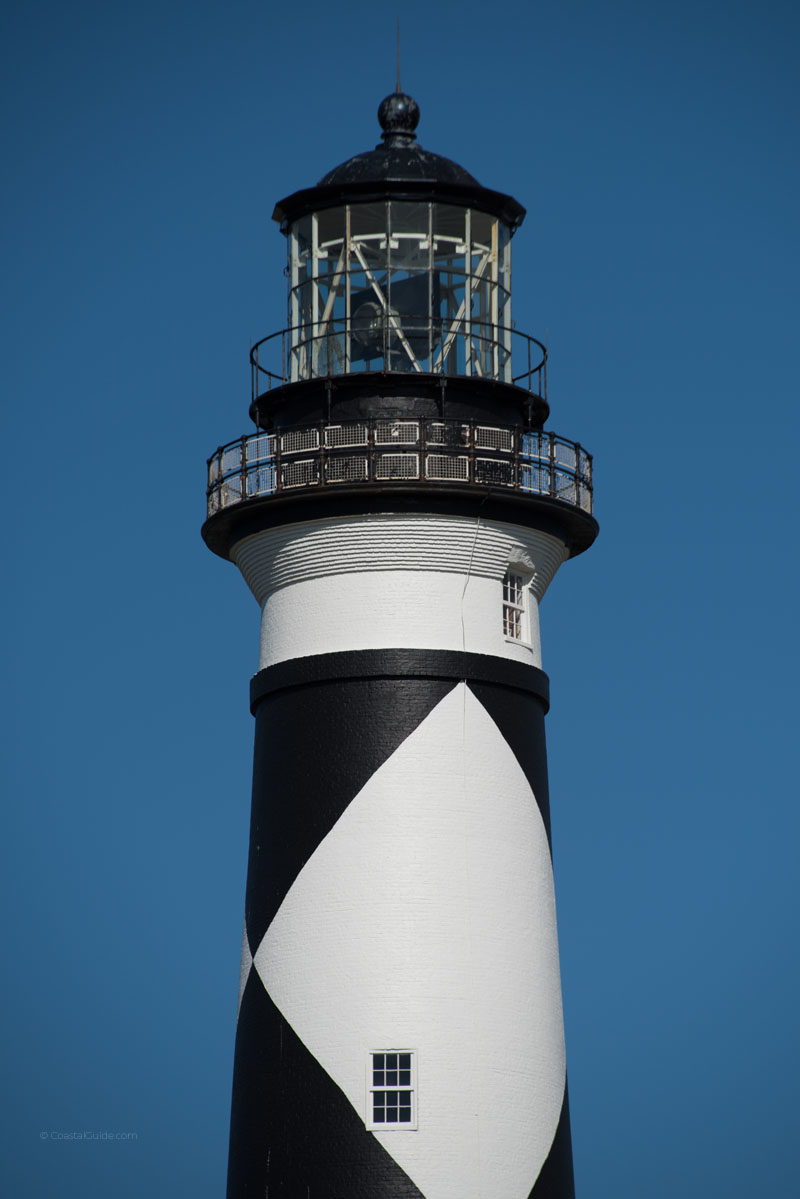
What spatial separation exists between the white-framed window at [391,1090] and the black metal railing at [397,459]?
7.44 metres

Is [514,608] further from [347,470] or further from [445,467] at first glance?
[347,470]

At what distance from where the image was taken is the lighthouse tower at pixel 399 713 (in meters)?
34.5

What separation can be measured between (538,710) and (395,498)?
3706 mm

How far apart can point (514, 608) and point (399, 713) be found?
2.49 meters

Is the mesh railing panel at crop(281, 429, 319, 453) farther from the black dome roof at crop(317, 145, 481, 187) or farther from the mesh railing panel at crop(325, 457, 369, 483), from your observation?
the black dome roof at crop(317, 145, 481, 187)

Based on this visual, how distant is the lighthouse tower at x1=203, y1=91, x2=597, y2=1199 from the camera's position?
34469 mm

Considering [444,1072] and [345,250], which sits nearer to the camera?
[444,1072]

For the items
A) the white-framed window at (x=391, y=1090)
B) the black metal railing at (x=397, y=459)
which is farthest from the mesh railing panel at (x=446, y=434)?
the white-framed window at (x=391, y=1090)

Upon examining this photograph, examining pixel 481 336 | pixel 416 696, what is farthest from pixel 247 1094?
pixel 481 336

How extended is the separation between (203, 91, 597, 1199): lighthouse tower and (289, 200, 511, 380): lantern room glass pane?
1.6 inches

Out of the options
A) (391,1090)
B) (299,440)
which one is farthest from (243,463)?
(391,1090)

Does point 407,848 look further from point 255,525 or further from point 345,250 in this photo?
point 345,250

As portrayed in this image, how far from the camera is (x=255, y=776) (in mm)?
36938

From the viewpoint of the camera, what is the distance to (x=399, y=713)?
3559 centimetres
